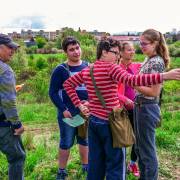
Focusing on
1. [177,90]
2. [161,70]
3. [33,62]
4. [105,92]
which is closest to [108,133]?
[105,92]

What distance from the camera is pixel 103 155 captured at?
2225 millimetres

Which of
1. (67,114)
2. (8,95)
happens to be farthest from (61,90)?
(8,95)

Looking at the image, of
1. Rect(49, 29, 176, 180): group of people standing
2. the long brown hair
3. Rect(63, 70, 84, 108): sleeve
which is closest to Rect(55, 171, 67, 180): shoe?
Rect(49, 29, 176, 180): group of people standing

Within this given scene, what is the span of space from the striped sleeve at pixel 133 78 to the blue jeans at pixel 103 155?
1.55 ft

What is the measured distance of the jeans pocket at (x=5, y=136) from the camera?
233 centimetres

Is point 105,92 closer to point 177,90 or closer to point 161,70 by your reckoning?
point 161,70

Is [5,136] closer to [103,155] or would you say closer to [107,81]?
[103,155]

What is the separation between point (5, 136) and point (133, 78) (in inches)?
60.0

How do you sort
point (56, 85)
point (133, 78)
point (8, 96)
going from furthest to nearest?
1. point (56, 85)
2. point (8, 96)
3. point (133, 78)

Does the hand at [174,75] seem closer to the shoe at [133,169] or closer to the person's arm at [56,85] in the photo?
the person's arm at [56,85]

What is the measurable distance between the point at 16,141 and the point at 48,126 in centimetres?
408

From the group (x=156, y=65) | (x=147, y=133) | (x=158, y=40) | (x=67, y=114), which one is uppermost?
(x=158, y=40)

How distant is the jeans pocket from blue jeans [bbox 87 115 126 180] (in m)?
0.91

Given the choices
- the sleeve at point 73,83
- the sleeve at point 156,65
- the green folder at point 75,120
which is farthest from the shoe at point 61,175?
the sleeve at point 156,65
